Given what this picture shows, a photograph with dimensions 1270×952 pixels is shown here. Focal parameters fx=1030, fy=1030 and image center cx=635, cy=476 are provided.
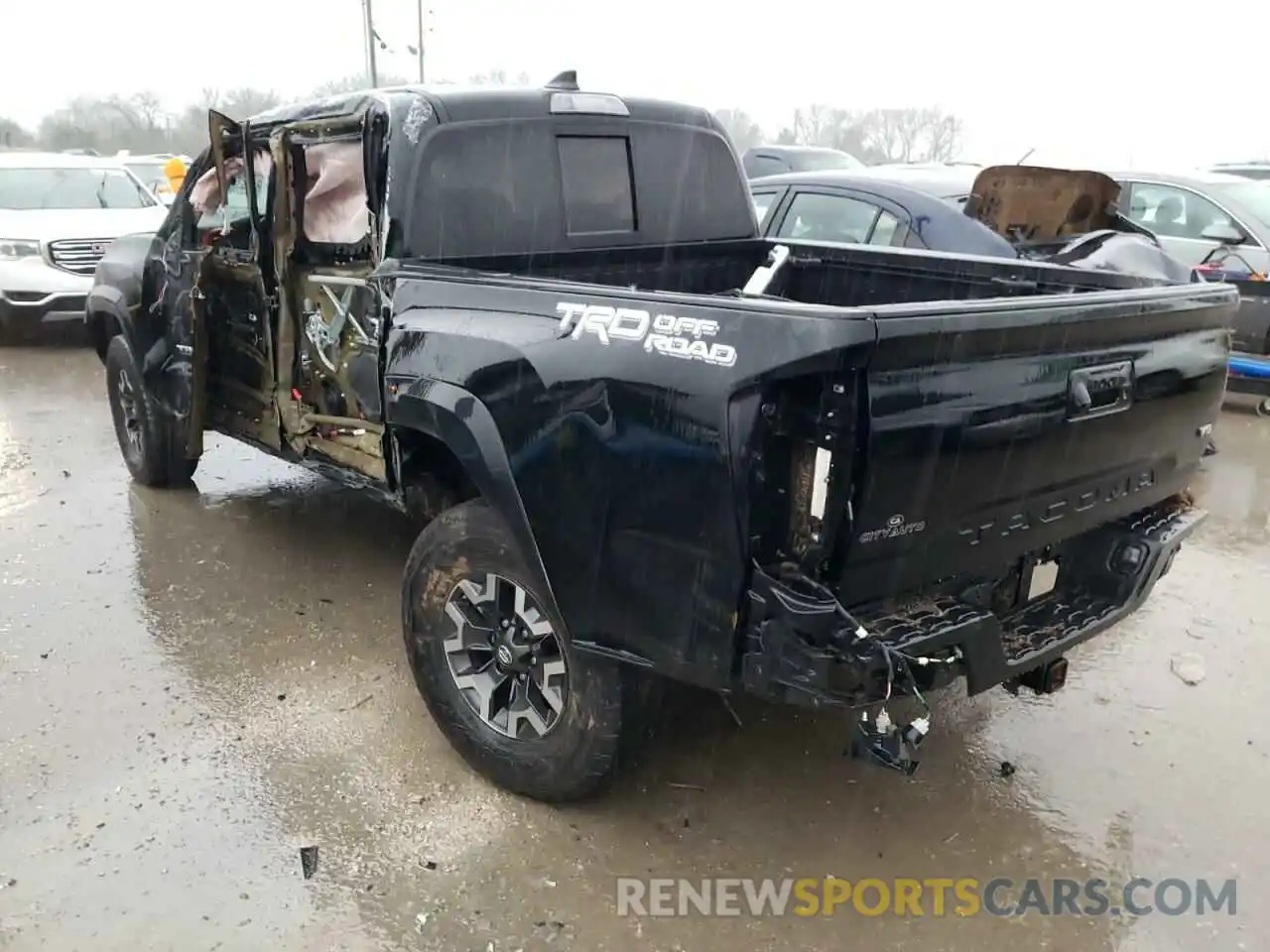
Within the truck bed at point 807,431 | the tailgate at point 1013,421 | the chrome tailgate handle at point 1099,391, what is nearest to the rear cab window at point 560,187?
the truck bed at point 807,431

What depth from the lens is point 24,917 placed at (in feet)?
8.69

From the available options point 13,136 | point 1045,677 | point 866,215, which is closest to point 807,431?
point 1045,677

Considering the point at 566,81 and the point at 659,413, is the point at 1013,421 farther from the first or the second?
the point at 566,81

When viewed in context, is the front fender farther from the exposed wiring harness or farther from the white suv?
the exposed wiring harness

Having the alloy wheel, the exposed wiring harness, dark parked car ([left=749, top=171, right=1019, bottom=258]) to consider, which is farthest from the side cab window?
the alloy wheel

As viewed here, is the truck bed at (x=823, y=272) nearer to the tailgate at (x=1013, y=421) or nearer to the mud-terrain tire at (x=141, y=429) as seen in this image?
the tailgate at (x=1013, y=421)

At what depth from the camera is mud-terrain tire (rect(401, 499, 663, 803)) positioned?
2.77 m

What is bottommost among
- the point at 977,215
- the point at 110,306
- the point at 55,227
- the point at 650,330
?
Answer: the point at 55,227

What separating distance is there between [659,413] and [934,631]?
809mm

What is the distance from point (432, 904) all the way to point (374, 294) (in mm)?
1926

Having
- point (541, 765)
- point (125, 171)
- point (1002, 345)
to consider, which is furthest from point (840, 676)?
point (125, 171)

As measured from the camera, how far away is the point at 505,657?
3.03 m

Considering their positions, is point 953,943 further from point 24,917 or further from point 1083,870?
point 24,917

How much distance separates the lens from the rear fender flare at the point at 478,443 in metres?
2.78
